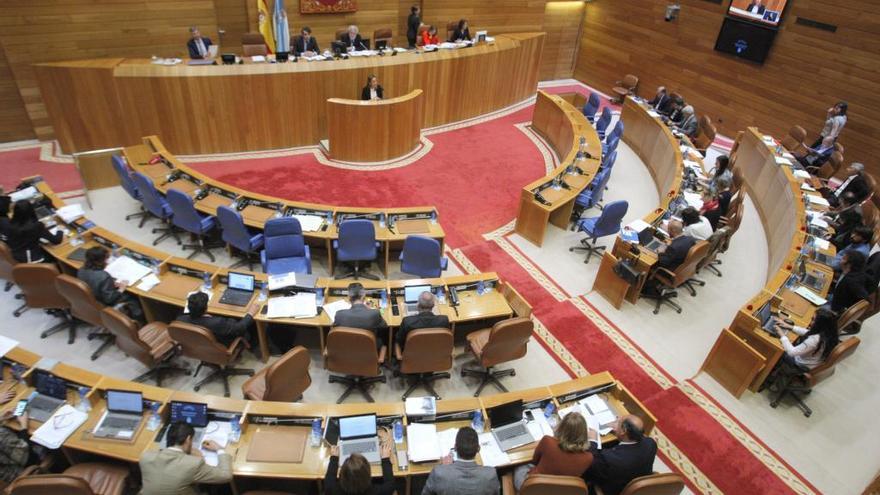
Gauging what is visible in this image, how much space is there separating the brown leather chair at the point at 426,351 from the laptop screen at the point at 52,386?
115 inches

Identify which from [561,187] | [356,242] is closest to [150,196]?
[356,242]

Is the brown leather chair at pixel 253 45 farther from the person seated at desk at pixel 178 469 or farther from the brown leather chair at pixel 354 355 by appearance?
the person seated at desk at pixel 178 469

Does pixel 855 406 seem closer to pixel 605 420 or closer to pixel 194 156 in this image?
pixel 605 420

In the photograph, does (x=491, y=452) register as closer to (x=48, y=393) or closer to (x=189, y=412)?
(x=189, y=412)

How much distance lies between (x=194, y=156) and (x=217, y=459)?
7642mm

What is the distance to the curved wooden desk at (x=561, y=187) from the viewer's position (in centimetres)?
849

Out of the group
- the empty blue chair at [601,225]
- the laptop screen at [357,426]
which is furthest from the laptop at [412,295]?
the empty blue chair at [601,225]

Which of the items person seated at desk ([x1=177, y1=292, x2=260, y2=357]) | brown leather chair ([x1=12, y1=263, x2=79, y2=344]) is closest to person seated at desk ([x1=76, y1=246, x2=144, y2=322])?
brown leather chair ([x1=12, y1=263, x2=79, y2=344])

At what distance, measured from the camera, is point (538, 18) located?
1588 cm

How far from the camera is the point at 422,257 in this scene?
22.4 feet

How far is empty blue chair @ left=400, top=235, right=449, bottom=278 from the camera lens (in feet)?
21.9

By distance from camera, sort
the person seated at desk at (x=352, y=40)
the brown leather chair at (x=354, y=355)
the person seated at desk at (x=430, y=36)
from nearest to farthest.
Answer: the brown leather chair at (x=354, y=355), the person seated at desk at (x=352, y=40), the person seated at desk at (x=430, y=36)

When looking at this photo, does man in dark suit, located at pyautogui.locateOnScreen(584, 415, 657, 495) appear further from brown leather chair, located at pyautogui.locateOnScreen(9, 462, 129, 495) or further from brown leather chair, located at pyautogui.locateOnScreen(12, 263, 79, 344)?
brown leather chair, located at pyautogui.locateOnScreen(12, 263, 79, 344)

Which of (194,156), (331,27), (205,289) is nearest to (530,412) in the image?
(205,289)
